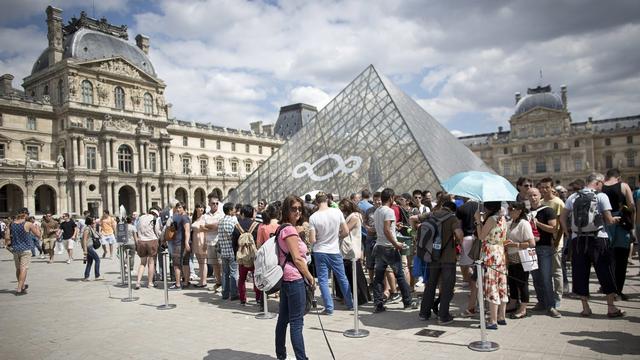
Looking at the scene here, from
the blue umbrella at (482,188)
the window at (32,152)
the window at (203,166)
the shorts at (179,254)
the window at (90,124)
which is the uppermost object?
the window at (90,124)

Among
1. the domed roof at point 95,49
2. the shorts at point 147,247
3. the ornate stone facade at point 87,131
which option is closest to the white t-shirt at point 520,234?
the shorts at point 147,247

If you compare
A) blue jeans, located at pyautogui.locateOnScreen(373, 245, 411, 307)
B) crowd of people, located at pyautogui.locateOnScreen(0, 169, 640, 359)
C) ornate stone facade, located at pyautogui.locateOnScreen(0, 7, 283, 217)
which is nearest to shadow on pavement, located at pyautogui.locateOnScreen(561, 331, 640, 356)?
crowd of people, located at pyautogui.locateOnScreen(0, 169, 640, 359)

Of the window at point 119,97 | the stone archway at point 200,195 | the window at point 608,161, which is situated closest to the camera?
the window at point 119,97

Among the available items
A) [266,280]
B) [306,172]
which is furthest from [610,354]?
[306,172]

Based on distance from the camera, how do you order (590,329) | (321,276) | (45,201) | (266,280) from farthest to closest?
(45,201) → (321,276) → (590,329) → (266,280)

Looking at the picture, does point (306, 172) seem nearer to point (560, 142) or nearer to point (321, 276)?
point (321, 276)

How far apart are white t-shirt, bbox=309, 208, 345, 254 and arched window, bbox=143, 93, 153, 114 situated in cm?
4413

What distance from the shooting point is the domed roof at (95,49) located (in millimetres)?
41469

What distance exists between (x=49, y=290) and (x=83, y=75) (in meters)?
37.3

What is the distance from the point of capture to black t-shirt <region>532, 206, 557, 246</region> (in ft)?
18.0

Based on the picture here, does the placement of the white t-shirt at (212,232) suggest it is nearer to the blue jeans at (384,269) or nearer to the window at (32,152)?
the blue jeans at (384,269)

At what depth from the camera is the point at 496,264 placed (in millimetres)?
4992

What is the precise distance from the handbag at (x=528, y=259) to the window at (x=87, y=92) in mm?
42955

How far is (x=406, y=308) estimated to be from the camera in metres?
6.20
